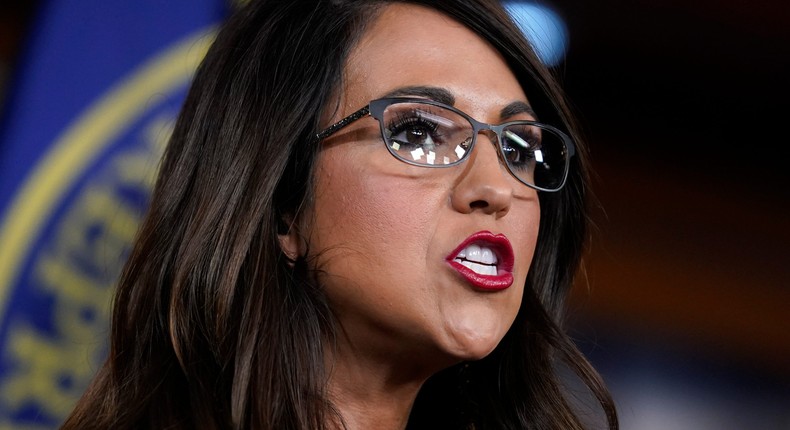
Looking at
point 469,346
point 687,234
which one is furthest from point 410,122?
point 687,234

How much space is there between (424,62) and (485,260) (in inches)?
11.0

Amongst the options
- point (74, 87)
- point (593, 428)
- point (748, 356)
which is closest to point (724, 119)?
point (748, 356)

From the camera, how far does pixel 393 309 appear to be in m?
1.11

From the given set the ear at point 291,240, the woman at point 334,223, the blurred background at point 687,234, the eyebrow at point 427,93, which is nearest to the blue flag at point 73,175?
the woman at point 334,223

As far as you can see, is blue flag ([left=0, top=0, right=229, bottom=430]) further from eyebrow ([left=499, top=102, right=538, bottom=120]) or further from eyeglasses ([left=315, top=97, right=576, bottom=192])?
eyebrow ([left=499, top=102, right=538, bottom=120])

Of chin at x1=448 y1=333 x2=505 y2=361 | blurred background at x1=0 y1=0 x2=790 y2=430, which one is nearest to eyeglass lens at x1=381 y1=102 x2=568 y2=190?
chin at x1=448 y1=333 x2=505 y2=361

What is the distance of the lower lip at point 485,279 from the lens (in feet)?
3.64

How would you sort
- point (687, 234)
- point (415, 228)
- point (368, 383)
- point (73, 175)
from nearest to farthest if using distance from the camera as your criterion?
point (415, 228)
point (368, 383)
point (73, 175)
point (687, 234)

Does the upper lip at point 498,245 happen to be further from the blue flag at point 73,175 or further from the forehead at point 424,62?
the blue flag at point 73,175

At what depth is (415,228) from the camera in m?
1.11

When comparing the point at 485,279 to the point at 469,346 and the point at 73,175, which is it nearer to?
the point at 469,346

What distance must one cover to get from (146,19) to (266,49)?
1.81 feet

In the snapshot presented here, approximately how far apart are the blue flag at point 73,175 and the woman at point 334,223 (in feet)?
1.34

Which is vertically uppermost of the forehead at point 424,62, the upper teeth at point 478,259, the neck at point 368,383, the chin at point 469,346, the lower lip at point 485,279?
the forehead at point 424,62
